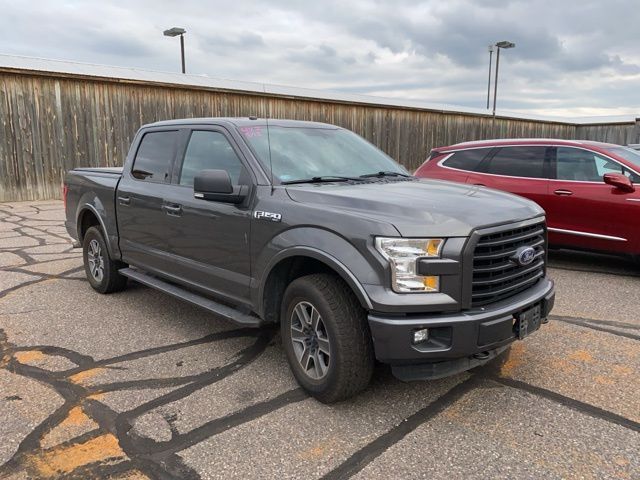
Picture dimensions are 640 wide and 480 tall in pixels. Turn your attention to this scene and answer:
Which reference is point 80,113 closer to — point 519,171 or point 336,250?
point 519,171

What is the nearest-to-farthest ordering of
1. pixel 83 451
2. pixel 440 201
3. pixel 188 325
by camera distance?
pixel 83 451 → pixel 440 201 → pixel 188 325

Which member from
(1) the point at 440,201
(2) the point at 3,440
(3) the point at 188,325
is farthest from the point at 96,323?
(1) the point at 440,201

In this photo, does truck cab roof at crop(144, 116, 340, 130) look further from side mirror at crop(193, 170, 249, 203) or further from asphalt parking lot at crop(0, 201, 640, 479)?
asphalt parking lot at crop(0, 201, 640, 479)

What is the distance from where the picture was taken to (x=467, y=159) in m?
7.74

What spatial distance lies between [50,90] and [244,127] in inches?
474

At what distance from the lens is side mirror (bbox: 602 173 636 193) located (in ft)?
19.9

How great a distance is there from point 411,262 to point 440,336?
0.45 meters

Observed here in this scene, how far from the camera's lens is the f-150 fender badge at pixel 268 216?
3.33 metres

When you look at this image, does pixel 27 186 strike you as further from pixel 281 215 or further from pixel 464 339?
pixel 464 339

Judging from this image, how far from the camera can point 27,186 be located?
1367 centimetres

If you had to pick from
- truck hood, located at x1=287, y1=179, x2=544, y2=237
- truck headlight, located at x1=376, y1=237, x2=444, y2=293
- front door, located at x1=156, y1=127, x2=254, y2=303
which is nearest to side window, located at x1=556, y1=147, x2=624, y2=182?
truck hood, located at x1=287, y1=179, x2=544, y2=237

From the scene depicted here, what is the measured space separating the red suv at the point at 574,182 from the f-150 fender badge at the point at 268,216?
4.78 meters

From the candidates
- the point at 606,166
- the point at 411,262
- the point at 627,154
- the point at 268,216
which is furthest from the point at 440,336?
the point at 627,154

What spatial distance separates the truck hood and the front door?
0.55 meters
